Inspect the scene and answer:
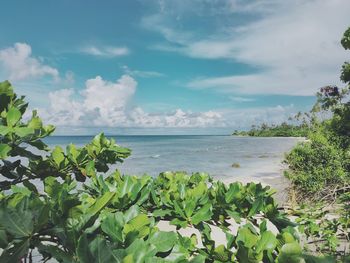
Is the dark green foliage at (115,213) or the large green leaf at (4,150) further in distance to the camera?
the large green leaf at (4,150)

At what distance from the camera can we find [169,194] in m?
1.70

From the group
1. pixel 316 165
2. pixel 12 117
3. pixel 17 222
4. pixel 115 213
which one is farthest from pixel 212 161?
pixel 17 222

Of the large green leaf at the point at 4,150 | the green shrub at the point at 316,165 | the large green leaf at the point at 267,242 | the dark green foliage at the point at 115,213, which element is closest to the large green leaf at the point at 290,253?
the dark green foliage at the point at 115,213

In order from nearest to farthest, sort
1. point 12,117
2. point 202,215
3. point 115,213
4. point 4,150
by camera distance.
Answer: point 115,213 < point 202,215 < point 4,150 < point 12,117

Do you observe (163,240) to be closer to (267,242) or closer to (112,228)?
(112,228)

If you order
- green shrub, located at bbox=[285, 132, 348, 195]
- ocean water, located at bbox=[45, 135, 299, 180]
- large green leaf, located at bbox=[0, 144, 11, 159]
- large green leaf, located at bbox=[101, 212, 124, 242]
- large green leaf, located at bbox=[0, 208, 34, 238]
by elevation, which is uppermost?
large green leaf, located at bbox=[0, 144, 11, 159]

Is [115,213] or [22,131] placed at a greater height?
[22,131]

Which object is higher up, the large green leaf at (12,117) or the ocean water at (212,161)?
the large green leaf at (12,117)

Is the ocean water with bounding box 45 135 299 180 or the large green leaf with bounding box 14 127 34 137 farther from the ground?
the large green leaf with bounding box 14 127 34 137

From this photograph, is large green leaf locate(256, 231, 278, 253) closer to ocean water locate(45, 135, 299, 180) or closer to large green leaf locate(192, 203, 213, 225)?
large green leaf locate(192, 203, 213, 225)

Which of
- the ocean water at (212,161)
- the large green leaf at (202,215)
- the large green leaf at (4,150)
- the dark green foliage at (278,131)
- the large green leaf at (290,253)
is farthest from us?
the dark green foliage at (278,131)

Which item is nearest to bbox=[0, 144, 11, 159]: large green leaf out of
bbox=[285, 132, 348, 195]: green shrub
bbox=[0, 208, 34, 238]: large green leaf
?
bbox=[0, 208, 34, 238]: large green leaf

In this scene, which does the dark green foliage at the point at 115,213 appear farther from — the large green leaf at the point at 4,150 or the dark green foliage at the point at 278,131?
the dark green foliage at the point at 278,131

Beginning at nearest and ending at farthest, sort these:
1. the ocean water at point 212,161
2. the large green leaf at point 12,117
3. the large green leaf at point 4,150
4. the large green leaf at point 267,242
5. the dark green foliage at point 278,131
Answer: the large green leaf at point 267,242 → the large green leaf at point 4,150 → the large green leaf at point 12,117 → the ocean water at point 212,161 → the dark green foliage at point 278,131
